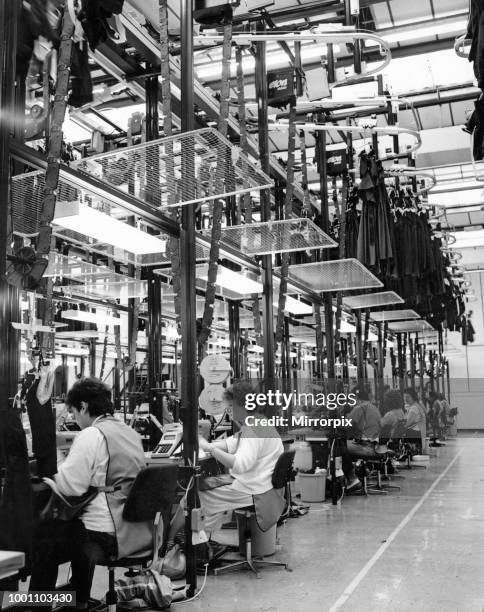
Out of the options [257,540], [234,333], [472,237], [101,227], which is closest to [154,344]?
[257,540]

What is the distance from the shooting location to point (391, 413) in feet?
34.8

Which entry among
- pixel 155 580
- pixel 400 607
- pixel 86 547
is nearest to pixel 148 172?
pixel 86 547

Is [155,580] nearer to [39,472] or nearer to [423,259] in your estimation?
[39,472]

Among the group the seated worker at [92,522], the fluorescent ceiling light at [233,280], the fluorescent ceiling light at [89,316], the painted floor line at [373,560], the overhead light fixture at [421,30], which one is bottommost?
the painted floor line at [373,560]

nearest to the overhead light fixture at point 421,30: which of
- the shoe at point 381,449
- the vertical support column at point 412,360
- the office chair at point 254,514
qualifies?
the office chair at point 254,514

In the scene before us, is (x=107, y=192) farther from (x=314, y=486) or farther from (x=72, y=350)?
(x=72, y=350)

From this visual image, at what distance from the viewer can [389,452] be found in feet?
32.2

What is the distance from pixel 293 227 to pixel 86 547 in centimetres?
264

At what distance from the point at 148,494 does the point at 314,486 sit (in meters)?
4.87

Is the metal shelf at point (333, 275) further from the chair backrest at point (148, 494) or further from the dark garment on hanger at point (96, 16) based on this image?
the dark garment on hanger at point (96, 16)

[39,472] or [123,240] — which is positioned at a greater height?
[123,240]

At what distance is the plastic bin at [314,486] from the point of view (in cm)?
811

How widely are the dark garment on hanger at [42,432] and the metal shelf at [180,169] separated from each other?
128 centimetres

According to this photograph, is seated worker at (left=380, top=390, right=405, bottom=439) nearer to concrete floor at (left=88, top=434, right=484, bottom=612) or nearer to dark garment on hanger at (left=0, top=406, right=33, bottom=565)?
concrete floor at (left=88, top=434, right=484, bottom=612)
